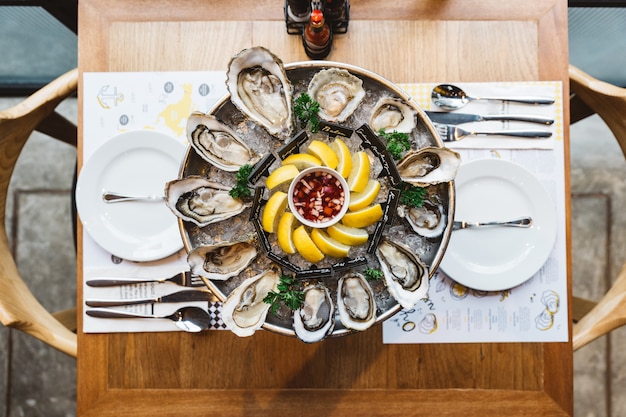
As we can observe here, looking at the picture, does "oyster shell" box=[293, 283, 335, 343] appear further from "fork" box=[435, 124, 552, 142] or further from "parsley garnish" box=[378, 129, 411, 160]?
"fork" box=[435, 124, 552, 142]

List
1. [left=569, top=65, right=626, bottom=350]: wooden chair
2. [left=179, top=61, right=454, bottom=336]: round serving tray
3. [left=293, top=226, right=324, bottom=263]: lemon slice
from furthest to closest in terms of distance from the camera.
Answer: [left=569, top=65, right=626, bottom=350]: wooden chair, [left=179, top=61, right=454, bottom=336]: round serving tray, [left=293, top=226, right=324, bottom=263]: lemon slice

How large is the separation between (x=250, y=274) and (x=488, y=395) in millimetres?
925

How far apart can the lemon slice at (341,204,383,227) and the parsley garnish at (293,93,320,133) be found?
10.2 inches

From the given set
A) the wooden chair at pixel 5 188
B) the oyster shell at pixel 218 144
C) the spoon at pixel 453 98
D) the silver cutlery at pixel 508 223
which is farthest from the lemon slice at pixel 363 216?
the wooden chair at pixel 5 188

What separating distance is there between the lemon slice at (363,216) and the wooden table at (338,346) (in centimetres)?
53

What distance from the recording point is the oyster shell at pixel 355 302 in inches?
52.9

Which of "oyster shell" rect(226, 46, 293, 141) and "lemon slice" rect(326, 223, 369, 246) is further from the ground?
"oyster shell" rect(226, 46, 293, 141)

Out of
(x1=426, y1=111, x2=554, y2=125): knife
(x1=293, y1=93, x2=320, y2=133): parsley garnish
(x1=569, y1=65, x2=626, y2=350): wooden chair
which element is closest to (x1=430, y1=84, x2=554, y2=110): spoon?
(x1=426, y1=111, x2=554, y2=125): knife

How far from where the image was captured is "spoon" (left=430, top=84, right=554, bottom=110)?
5.32 ft

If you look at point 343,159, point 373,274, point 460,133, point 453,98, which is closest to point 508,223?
point 460,133

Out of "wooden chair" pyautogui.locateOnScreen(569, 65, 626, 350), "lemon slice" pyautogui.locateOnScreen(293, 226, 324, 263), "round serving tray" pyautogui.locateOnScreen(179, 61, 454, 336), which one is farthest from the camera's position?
"wooden chair" pyautogui.locateOnScreen(569, 65, 626, 350)

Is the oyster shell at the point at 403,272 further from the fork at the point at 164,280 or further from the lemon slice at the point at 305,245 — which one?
the fork at the point at 164,280

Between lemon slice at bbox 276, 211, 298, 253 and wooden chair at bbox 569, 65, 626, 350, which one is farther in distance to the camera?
wooden chair at bbox 569, 65, 626, 350

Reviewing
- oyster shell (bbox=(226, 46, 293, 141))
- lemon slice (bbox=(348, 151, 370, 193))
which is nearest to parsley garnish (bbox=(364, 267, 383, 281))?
lemon slice (bbox=(348, 151, 370, 193))
